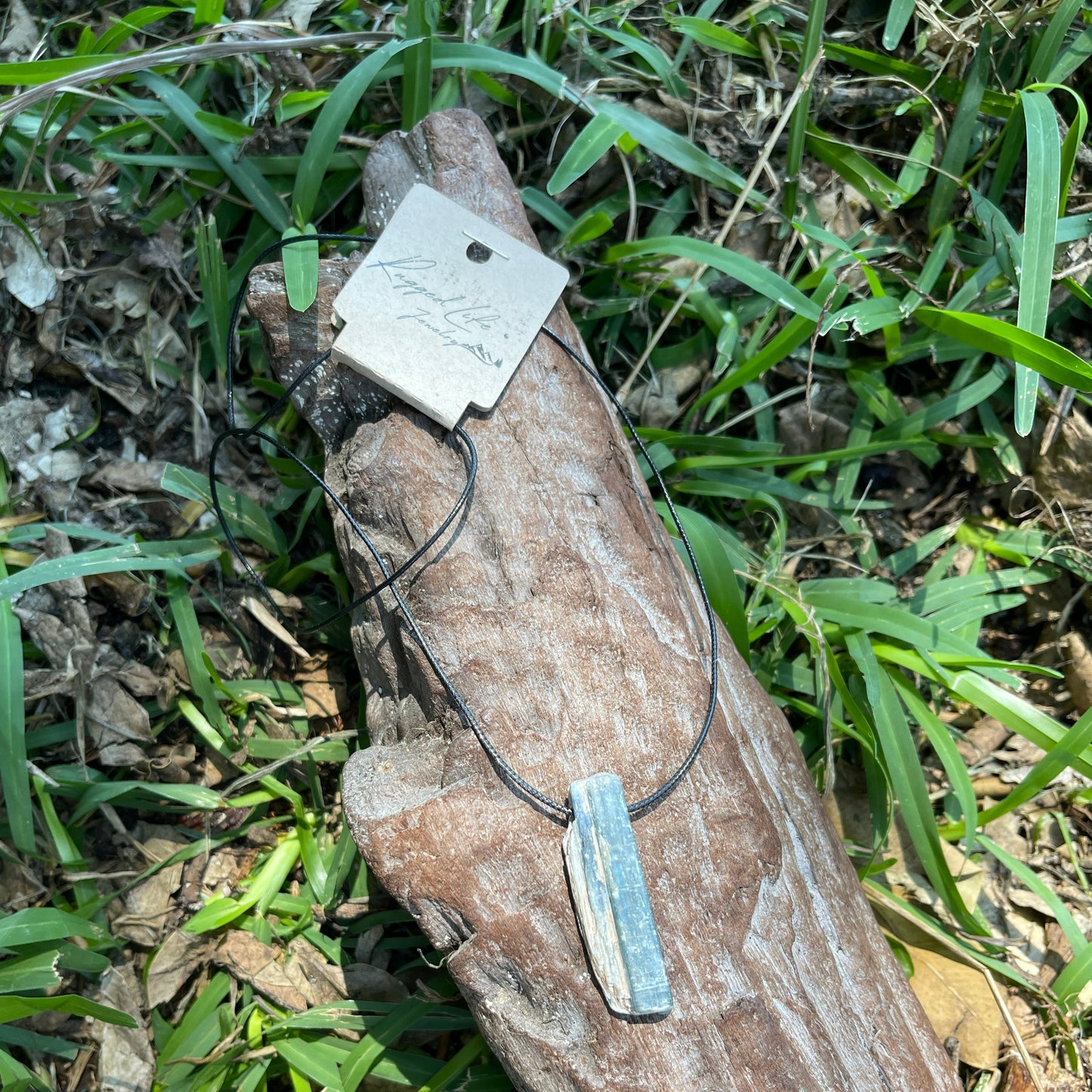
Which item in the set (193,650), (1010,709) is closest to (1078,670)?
(1010,709)

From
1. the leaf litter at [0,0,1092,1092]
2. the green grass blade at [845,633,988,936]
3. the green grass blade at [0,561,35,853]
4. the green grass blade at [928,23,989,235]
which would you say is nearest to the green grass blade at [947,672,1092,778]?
the leaf litter at [0,0,1092,1092]

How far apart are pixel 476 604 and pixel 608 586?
0.20m

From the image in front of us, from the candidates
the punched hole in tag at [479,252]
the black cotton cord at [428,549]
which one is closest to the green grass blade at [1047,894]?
the black cotton cord at [428,549]

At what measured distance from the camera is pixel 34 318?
1.83 m

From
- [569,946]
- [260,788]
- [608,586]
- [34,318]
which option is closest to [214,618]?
[260,788]

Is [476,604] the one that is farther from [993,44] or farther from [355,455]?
[993,44]

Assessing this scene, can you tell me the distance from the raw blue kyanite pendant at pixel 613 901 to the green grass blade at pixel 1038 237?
959 mm

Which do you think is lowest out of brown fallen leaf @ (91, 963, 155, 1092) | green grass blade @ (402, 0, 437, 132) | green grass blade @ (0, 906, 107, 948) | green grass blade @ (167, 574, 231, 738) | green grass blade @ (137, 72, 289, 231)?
brown fallen leaf @ (91, 963, 155, 1092)

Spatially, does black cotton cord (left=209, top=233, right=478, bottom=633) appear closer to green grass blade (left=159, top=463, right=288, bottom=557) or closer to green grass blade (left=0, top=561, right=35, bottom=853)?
green grass blade (left=159, top=463, right=288, bottom=557)

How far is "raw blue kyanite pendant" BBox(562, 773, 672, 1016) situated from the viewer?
1145 mm

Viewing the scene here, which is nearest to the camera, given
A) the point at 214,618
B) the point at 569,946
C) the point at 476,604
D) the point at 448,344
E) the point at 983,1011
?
the point at 569,946

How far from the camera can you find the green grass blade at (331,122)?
1728 mm

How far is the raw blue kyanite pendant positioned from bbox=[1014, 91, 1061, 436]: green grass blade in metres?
0.96

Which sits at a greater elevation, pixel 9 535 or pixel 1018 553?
pixel 1018 553
